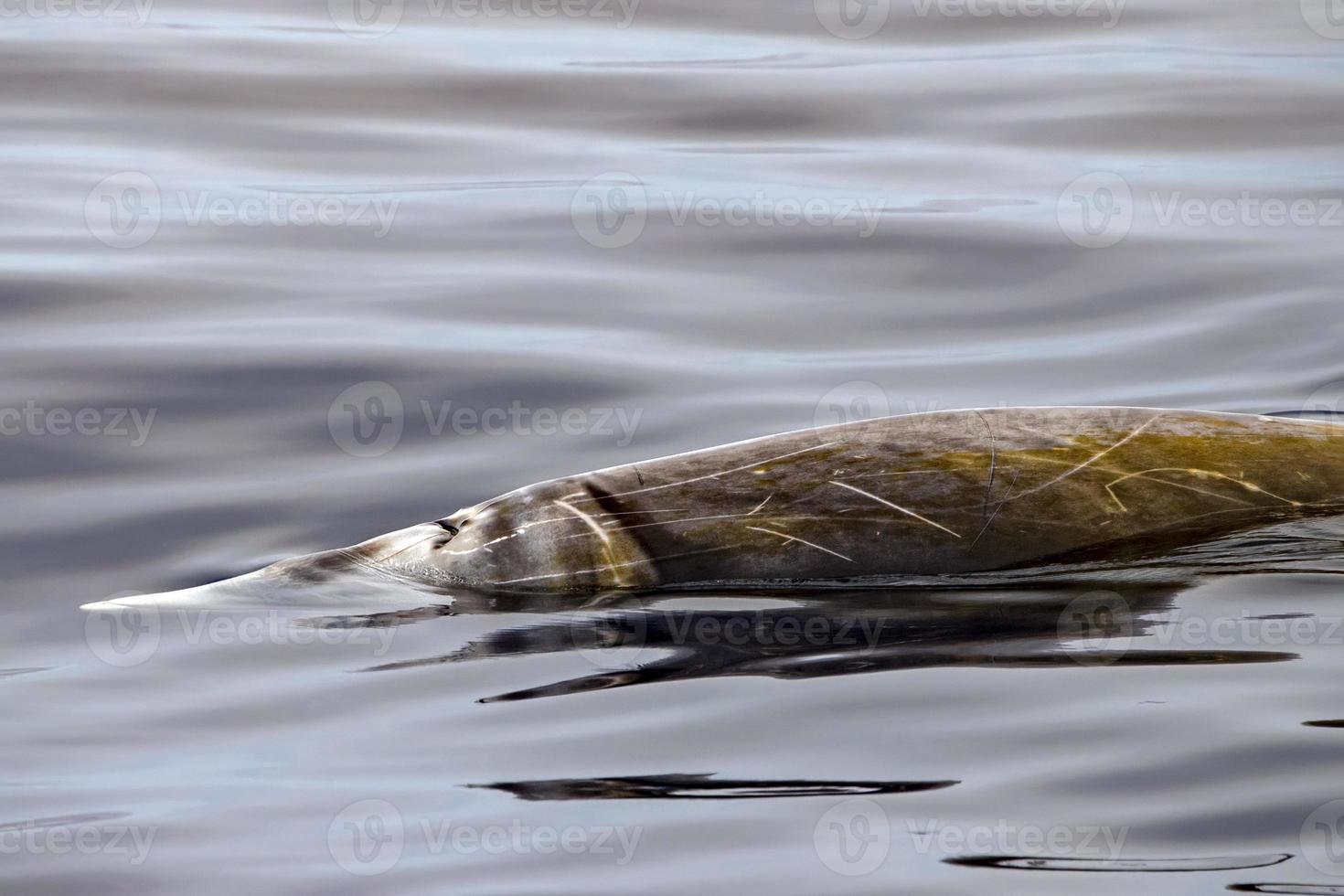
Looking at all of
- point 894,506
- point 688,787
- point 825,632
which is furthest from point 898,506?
point 688,787

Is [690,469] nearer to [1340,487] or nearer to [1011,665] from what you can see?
[1011,665]

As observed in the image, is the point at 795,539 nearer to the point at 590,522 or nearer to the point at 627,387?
the point at 590,522

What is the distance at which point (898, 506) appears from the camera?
3742 millimetres

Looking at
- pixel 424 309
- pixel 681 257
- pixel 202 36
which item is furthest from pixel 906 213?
pixel 202 36

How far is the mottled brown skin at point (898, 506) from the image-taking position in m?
3.72

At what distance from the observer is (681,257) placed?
671 centimetres

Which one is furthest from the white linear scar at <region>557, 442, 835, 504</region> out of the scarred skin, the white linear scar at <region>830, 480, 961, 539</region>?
the white linear scar at <region>830, 480, 961, 539</region>

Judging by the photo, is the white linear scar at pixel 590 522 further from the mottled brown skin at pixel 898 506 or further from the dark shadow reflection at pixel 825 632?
the dark shadow reflection at pixel 825 632

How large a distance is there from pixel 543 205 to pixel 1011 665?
4458mm

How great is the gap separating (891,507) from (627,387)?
1865 mm

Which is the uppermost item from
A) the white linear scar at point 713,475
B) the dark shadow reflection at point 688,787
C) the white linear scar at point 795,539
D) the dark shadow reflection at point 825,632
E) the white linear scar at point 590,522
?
the white linear scar at point 713,475

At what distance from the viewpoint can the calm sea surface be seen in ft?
8.92

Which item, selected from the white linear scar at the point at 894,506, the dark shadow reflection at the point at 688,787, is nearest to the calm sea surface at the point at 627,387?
the dark shadow reflection at the point at 688,787

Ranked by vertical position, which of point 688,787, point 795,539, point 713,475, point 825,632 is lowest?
point 688,787
